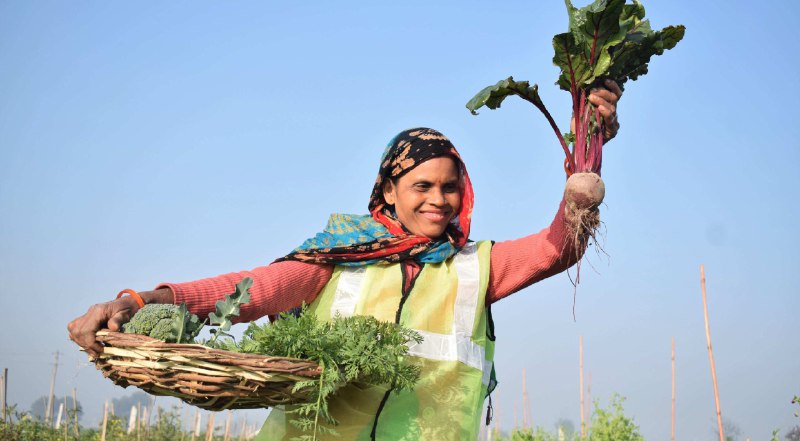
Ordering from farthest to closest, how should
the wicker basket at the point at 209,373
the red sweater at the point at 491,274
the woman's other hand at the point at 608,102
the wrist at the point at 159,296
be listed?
the woman's other hand at the point at 608,102
the red sweater at the point at 491,274
the wrist at the point at 159,296
the wicker basket at the point at 209,373

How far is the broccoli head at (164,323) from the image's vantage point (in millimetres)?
2043

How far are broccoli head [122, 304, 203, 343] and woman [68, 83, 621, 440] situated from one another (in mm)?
266

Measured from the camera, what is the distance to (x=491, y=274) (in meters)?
2.86

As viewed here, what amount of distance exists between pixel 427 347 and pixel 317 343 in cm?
68

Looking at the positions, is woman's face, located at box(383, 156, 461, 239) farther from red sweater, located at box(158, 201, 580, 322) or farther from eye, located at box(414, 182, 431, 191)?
red sweater, located at box(158, 201, 580, 322)

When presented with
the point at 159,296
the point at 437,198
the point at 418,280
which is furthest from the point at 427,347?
the point at 159,296

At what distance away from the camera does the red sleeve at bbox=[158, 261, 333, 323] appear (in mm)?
2426

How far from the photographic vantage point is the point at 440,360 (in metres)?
2.57

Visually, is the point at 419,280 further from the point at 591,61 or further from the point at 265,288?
the point at 591,61

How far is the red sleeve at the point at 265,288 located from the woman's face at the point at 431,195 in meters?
0.37

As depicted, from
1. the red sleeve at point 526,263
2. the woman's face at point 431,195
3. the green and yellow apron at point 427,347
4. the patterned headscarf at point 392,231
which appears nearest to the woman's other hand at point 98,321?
the green and yellow apron at point 427,347

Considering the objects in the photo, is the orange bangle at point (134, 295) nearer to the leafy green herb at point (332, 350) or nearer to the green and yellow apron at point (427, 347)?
A: the leafy green herb at point (332, 350)

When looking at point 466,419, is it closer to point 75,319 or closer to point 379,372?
point 379,372

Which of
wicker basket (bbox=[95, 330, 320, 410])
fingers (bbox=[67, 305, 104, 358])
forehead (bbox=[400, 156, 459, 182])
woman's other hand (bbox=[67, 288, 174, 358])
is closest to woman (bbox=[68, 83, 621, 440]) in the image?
forehead (bbox=[400, 156, 459, 182])
